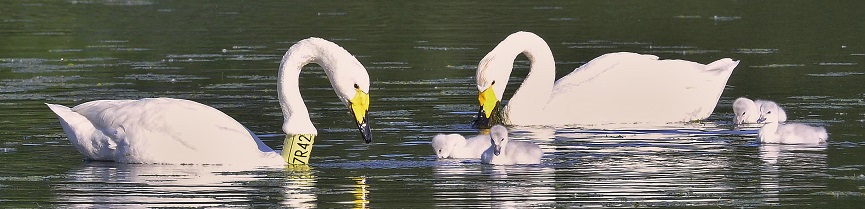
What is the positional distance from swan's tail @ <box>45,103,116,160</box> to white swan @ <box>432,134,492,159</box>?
7.84ft

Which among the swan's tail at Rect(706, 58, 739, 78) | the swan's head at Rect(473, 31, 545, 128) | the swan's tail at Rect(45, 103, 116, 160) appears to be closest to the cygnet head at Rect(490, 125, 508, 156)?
the swan's tail at Rect(45, 103, 116, 160)

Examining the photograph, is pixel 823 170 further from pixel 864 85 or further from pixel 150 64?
pixel 150 64

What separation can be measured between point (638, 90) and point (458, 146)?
13.2 ft

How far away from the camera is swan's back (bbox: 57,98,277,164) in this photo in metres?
13.1

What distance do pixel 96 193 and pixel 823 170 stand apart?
495cm

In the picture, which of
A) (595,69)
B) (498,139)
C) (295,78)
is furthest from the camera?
(595,69)

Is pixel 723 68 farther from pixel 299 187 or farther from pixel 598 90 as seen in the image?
pixel 299 187

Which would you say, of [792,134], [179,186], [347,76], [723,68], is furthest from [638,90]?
[179,186]

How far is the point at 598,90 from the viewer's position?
1700 centimetres

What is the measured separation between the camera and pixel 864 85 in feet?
60.3

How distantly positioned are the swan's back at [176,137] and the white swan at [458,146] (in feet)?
4.34

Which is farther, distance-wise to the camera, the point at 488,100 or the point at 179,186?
the point at 488,100

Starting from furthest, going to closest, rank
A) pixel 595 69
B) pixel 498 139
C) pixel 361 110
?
pixel 595 69 → pixel 361 110 → pixel 498 139

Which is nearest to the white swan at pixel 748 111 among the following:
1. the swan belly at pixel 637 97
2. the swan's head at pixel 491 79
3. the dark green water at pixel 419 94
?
the dark green water at pixel 419 94
